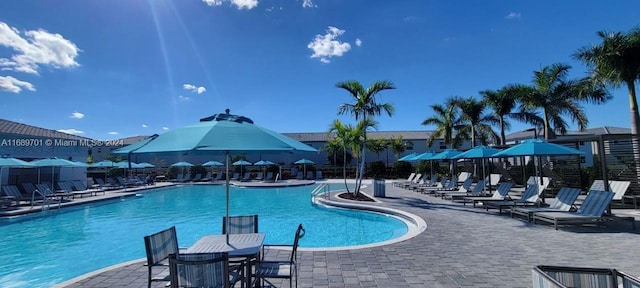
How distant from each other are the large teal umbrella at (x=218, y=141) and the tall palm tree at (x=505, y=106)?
1914 cm

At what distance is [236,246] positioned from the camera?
12.9 ft

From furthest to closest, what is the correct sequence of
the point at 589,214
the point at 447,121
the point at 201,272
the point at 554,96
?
the point at 447,121
the point at 554,96
the point at 589,214
the point at 201,272

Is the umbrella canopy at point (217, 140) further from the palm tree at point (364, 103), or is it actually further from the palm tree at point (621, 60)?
the palm tree at point (621, 60)

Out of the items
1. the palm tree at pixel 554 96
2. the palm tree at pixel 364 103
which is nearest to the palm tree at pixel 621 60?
the palm tree at pixel 554 96

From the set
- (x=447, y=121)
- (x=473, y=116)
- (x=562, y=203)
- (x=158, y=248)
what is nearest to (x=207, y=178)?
(x=447, y=121)

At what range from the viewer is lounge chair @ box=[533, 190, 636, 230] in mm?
7480

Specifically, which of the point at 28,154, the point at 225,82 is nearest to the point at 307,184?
the point at 225,82

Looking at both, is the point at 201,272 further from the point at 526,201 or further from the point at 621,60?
the point at 621,60

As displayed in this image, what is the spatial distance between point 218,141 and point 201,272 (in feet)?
5.06

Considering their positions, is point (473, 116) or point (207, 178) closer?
point (473, 116)

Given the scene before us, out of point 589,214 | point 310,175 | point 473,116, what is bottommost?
point 589,214

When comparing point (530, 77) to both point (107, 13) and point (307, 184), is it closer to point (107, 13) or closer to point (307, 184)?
point (307, 184)

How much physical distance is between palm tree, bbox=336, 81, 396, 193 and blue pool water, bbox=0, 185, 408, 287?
4.39 m

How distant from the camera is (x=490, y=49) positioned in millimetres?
14062
